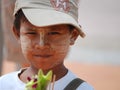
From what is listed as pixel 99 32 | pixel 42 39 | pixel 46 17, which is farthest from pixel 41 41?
pixel 99 32

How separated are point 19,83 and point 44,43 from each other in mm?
338

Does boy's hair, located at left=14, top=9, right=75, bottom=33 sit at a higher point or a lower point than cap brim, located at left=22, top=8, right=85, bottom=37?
lower

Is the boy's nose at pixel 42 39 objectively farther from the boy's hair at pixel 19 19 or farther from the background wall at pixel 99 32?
the background wall at pixel 99 32

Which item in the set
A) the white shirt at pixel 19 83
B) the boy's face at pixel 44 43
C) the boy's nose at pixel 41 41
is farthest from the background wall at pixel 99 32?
the boy's nose at pixel 41 41

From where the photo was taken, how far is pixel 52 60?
2783mm

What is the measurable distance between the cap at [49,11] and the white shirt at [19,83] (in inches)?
10.2

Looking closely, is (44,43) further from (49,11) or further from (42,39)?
(49,11)

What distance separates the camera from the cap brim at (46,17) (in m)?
2.71

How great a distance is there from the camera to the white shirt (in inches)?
114

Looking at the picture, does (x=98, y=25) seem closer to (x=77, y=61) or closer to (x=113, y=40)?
(x=113, y=40)

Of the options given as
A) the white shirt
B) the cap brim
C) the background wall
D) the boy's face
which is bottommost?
the background wall

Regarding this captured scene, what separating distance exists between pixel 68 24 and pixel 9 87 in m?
0.49

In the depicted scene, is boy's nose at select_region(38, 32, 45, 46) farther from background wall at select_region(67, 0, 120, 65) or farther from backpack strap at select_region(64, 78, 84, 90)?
background wall at select_region(67, 0, 120, 65)

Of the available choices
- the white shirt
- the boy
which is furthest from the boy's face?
the white shirt
